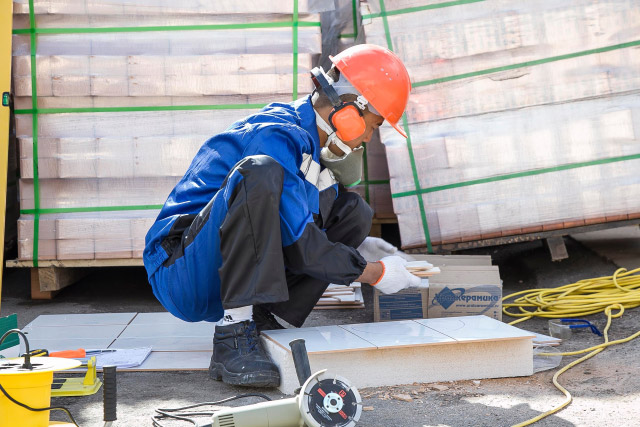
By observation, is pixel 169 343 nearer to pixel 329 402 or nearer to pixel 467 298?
pixel 467 298

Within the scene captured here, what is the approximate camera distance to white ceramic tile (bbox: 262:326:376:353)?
2.72 meters

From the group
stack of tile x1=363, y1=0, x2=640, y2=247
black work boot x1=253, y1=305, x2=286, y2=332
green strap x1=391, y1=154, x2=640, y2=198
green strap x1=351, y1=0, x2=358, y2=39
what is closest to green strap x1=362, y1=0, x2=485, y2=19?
stack of tile x1=363, y1=0, x2=640, y2=247

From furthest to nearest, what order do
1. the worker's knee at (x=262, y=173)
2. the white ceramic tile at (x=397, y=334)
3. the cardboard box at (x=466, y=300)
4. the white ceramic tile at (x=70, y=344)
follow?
the cardboard box at (x=466, y=300)
the white ceramic tile at (x=70, y=344)
the white ceramic tile at (x=397, y=334)
the worker's knee at (x=262, y=173)

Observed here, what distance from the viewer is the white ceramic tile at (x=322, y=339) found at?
2.72 m

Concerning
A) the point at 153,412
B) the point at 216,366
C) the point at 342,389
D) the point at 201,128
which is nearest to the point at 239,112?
the point at 201,128

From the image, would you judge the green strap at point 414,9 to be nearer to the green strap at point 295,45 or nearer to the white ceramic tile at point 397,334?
the green strap at point 295,45

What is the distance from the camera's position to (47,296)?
4.68m

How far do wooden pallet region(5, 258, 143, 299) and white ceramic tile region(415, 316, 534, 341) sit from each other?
205 centimetres

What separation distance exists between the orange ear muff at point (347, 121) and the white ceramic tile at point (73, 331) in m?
1.47

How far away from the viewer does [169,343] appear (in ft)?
11.2

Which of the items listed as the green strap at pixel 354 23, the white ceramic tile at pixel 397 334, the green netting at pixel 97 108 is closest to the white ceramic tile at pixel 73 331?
the green netting at pixel 97 108

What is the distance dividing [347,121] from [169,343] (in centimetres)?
132

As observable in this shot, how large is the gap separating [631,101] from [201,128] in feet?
8.46

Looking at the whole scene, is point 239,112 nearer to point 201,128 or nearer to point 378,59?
point 201,128
